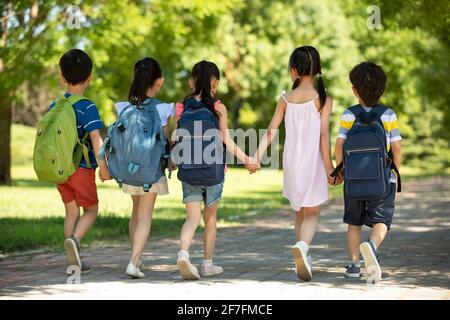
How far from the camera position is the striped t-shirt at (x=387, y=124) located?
7.29 meters

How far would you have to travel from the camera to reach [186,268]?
7.20m

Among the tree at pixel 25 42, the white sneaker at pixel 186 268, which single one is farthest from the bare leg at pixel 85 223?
the tree at pixel 25 42

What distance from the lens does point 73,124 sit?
24.6 feet

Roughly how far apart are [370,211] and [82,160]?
2472 millimetres

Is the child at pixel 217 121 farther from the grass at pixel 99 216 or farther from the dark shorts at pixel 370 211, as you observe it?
the grass at pixel 99 216

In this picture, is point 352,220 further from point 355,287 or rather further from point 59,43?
point 59,43

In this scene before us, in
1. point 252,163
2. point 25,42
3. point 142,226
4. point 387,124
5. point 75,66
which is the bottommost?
point 142,226

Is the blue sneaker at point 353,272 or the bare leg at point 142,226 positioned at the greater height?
the bare leg at point 142,226

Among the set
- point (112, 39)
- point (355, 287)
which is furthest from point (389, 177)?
point (112, 39)

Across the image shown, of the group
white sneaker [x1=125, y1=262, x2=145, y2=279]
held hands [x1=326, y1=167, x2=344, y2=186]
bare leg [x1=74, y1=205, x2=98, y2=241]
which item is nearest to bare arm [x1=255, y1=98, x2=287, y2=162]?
held hands [x1=326, y1=167, x2=344, y2=186]

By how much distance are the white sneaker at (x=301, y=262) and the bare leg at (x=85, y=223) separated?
1838 millimetres

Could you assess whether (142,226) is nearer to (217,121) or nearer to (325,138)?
(217,121)

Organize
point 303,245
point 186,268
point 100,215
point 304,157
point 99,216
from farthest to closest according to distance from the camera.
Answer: point 100,215, point 99,216, point 304,157, point 186,268, point 303,245

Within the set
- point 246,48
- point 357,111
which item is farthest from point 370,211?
point 246,48
